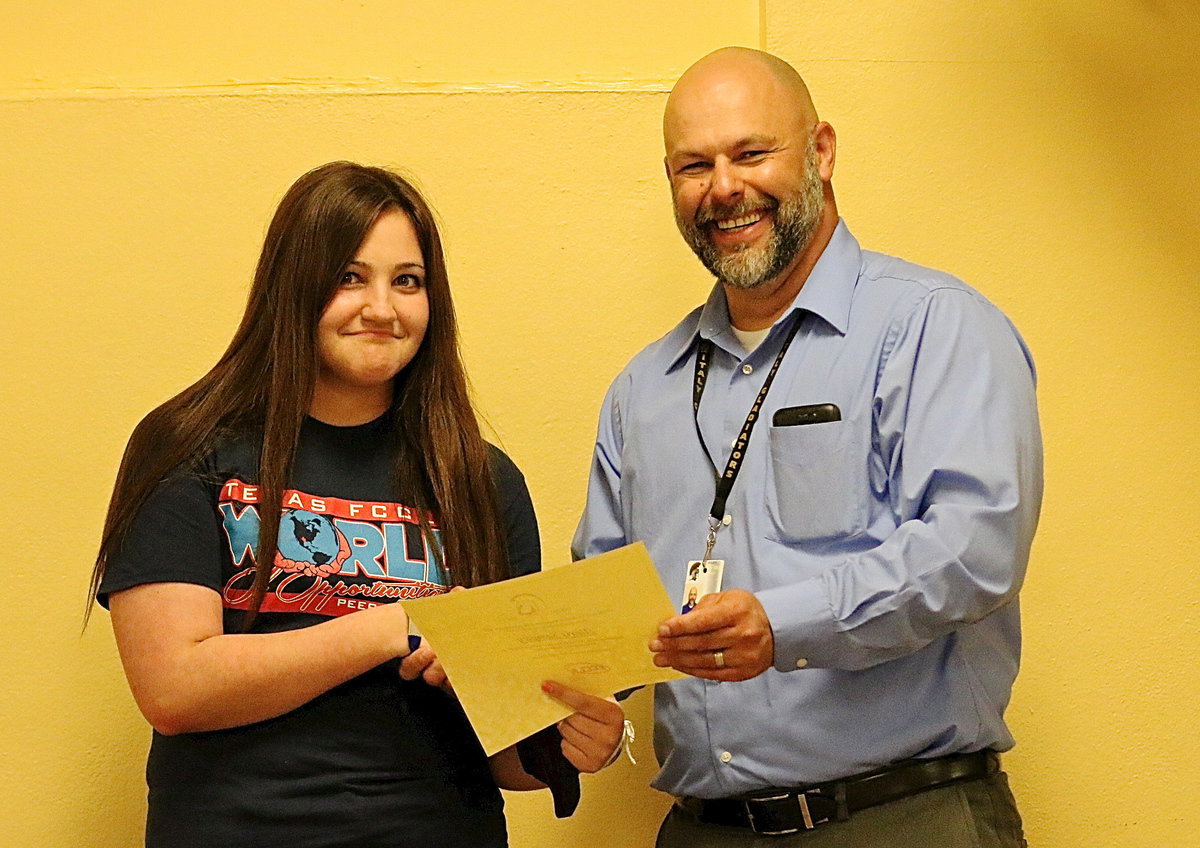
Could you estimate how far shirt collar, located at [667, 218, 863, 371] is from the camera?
194cm

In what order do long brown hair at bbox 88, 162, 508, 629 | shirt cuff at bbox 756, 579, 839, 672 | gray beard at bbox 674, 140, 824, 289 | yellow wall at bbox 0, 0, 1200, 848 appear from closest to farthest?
shirt cuff at bbox 756, 579, 839, 672 < long brown hair at bbox 88, 162, 508, 629 < gray beard at bbox 674, 140, 824, 289 < yellow wall at bbox 0, 0, 1200, 848

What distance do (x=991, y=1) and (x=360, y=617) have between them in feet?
6.09

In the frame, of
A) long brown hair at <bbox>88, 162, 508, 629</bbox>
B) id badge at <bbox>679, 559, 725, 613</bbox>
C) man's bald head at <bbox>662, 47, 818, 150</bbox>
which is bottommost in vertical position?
id badge at <bbox>679, 559, 725, 613</bbox>

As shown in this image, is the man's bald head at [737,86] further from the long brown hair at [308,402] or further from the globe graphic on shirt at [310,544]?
the globe graphic on shirt at [310,544]

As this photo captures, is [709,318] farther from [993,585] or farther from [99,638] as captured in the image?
[99,638]

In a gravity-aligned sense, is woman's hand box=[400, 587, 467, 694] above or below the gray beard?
below

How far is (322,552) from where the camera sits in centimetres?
173

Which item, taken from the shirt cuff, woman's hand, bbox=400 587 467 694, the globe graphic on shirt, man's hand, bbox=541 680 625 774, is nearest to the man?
the shirt cuff

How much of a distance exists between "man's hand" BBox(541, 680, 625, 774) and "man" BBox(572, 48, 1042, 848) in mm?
133

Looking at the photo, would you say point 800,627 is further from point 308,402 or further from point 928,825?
point 308,402

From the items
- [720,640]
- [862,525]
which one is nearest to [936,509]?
[862,525]

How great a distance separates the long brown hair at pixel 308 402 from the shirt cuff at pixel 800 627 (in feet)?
1.44

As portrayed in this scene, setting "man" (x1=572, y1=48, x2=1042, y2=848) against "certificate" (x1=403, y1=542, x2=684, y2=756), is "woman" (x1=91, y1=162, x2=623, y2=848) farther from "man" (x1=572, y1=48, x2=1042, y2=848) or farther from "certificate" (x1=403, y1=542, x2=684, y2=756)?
"man" (x1=572, y1=48, x2=1042, y2=848)

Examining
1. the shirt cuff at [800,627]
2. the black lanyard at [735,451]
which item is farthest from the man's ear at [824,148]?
the shirt cuff at [800,627]
